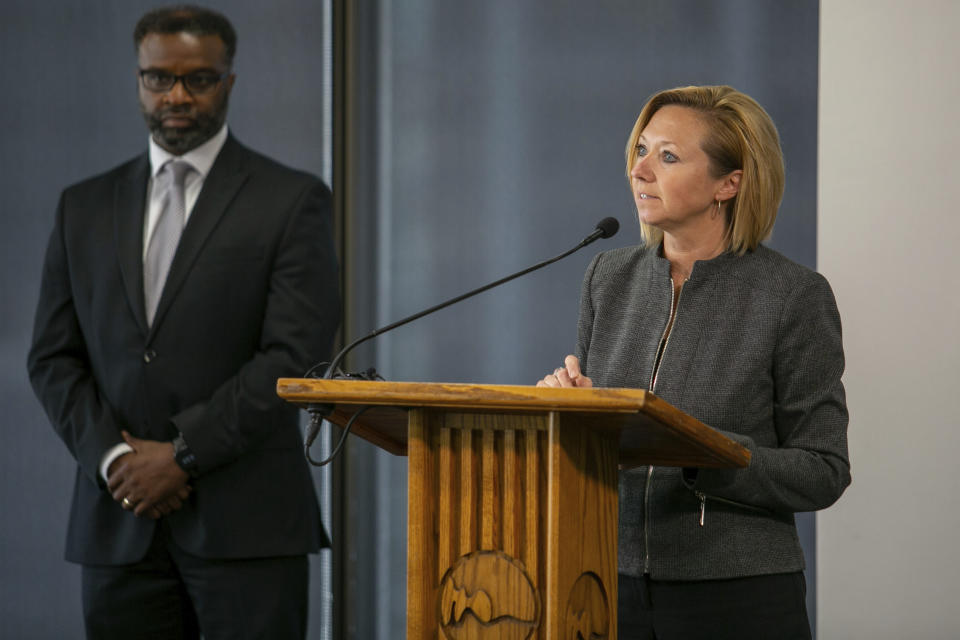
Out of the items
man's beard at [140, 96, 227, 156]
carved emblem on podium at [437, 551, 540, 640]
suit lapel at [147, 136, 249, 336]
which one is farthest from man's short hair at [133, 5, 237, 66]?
carved emblem on podium at [437, 551, 540, 640]

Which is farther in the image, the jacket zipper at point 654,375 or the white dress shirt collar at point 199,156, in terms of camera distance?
the white dress shirt collar at point 199,156

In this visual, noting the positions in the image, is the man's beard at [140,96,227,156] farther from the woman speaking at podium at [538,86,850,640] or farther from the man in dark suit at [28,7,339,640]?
the woman speaking at podium at [538,86,850,640]

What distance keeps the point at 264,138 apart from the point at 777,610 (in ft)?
8.36

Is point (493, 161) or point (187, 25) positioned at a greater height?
point (187, 25)

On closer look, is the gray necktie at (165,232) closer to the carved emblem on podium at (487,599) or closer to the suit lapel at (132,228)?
the suit lapel at (132,228)

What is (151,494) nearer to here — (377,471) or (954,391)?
(377,471)

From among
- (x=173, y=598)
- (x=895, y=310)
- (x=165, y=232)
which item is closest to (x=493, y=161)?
(x=165, y=232)

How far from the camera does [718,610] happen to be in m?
1.89

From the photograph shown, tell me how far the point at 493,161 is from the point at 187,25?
1084 millimetres

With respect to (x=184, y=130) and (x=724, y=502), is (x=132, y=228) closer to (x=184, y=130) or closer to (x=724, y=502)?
(x=184, y=130)

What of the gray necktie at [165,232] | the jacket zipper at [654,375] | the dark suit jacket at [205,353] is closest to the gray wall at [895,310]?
the jacket zipper at [654,375]

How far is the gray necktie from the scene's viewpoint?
286 centimetres

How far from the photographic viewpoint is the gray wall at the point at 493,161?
3.33m

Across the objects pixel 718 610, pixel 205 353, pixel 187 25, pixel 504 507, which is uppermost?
pixel 187 25
